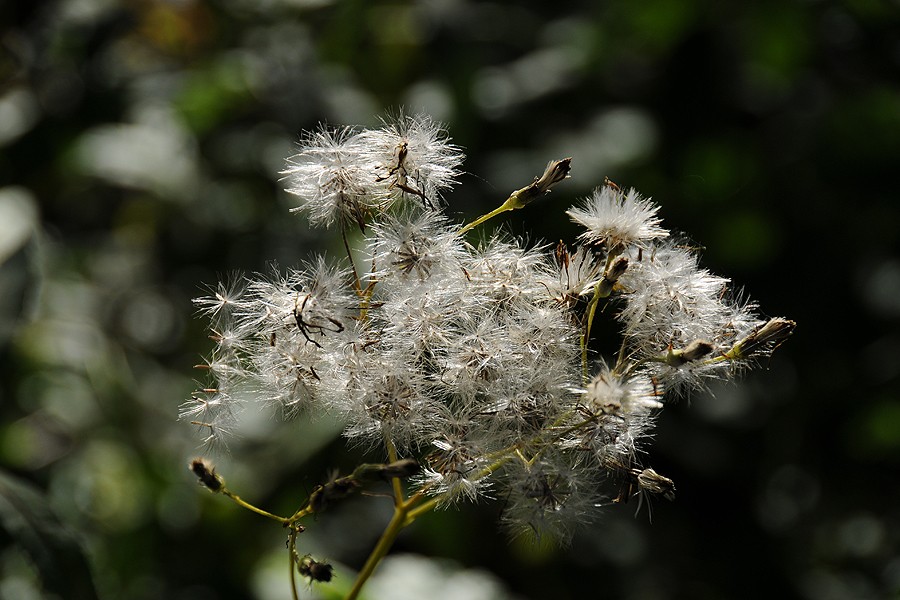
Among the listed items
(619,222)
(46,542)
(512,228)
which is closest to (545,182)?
(619,222)

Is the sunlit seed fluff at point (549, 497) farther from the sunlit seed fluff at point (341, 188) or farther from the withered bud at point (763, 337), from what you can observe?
the sunlit seed fluff at point (341, 188)

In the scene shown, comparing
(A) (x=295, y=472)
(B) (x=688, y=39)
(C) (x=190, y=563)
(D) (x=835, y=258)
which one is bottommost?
(C) (x=190, y=563)

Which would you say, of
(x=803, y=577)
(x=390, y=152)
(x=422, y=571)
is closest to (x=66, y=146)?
(x=422, y=571)

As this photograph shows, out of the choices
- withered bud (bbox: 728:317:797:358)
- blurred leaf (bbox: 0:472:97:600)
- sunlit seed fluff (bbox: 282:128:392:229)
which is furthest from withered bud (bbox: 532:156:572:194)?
blurred leaf (bbox: 0:472:97:600)

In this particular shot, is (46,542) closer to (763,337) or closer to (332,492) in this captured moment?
(332,492)

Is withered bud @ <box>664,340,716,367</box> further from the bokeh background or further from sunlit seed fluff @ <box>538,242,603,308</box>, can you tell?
the bokeh background

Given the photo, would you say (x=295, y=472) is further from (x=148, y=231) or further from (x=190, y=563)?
(x=148, y=231)

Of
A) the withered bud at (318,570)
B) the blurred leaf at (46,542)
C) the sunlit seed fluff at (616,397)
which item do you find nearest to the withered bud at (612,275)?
the sunlit seed fluff at (616,397)
